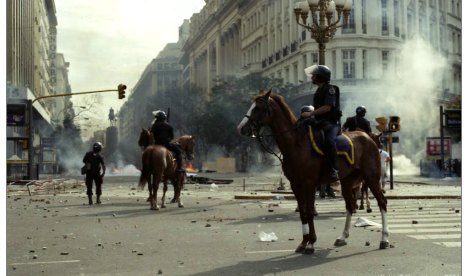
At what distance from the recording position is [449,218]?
14406mm

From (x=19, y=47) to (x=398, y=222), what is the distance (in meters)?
8.02

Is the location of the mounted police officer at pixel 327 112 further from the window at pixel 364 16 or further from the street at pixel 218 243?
the window at pixel 364 16

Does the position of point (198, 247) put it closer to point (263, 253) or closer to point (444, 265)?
point (263, 253)

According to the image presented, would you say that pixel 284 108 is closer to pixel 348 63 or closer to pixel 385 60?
pixel 385 60

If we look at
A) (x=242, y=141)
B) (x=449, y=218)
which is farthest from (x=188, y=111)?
(x=449, y=218)

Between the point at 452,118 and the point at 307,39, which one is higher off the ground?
the point at 307,39

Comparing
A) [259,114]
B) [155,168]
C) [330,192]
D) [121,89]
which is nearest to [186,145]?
[155,168]

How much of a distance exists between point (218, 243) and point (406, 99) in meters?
24.8

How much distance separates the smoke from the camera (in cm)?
2566

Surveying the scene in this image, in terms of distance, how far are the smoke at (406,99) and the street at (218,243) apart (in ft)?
27.7

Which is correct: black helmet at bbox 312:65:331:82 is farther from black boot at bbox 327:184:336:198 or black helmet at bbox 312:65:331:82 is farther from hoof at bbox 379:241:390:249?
black boot at bbox 327:184:336:198

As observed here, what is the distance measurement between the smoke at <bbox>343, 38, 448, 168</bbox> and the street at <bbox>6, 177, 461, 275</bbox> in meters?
8.43

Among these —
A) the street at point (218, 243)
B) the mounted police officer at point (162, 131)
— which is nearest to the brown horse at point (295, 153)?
the street at point (218, 243)

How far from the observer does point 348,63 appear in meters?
42.1
